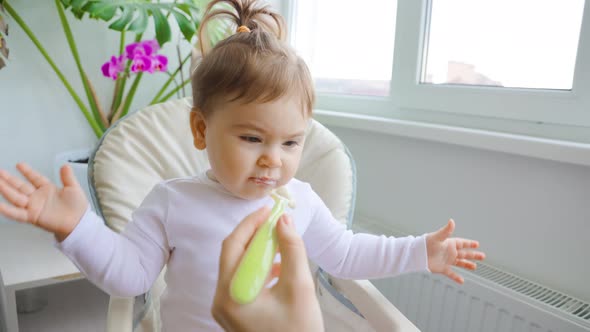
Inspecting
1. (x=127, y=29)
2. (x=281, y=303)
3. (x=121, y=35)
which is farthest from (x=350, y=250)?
→ (x=121, y=35)

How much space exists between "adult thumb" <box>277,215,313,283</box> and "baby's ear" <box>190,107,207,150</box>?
1.08 feet

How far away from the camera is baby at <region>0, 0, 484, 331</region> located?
1.77 ft

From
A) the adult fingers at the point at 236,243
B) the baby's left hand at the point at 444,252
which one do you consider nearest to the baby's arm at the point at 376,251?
the baby's left hand at the point at 444,252

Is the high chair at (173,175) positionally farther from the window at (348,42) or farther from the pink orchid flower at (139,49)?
the window at (348,42)

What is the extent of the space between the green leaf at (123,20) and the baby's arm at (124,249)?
2.11 ft

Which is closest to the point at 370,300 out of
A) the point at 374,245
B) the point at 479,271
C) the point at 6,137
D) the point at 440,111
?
the point at 374,245

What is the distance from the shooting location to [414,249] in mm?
725

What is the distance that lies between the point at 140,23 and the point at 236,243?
986 millimetres

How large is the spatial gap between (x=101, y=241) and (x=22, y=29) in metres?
1.15

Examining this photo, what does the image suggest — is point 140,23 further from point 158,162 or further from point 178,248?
point 178,248

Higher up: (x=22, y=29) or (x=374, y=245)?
(x=22, y=29)

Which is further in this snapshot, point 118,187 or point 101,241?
point 118,187

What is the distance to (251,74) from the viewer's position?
22.9 inches

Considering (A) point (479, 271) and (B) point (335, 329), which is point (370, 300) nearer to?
(B) point (335, 329)
